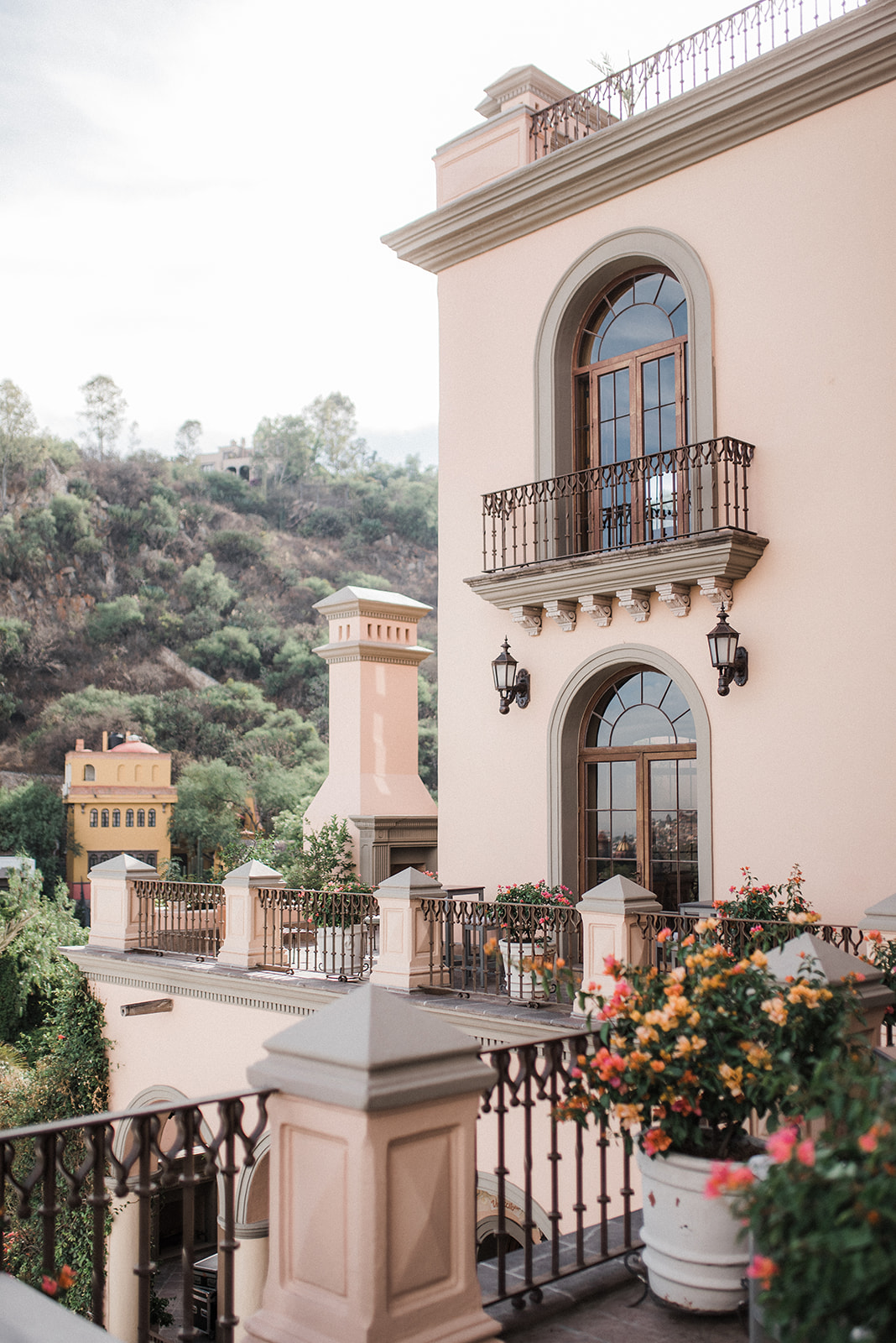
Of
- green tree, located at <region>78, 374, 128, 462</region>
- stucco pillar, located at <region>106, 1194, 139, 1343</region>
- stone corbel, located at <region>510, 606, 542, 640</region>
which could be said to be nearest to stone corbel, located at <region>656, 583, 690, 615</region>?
stone corbel, located at <region>510, 606, 542, 640</region>

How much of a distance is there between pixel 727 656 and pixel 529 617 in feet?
8.25

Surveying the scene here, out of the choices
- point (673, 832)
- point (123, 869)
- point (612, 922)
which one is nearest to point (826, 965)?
point (612, 922)

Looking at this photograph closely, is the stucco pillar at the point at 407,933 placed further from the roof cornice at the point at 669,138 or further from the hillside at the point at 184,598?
the hillside at the point at 184,598

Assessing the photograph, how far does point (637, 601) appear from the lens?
36.0 feet

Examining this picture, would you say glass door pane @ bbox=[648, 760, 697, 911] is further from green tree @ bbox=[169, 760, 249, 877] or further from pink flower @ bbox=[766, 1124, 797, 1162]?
green tree @ bbox=[169, 760, 249, 877]

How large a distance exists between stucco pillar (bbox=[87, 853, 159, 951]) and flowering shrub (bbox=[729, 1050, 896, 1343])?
12.1 meters

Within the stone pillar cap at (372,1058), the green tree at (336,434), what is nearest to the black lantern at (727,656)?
the stone pillar cap at (372,1058)

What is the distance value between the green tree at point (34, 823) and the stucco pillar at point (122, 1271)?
24702 mm

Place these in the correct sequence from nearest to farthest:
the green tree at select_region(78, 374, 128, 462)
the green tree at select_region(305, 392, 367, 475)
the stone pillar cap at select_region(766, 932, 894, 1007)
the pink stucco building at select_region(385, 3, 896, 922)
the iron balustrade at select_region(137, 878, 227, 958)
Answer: the stone pillar cap at select_region(766, 932, 894, 1007), the pink stucco building at select_region(385, 3, 896, 922), the iron balustrade at select_region(137, 878, 227, 958), the green tree at select_region(78, 374, 128, 462), the green tree at select_region(305, 392, 367, 475)

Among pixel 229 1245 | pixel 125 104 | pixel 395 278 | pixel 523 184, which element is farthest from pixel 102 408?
pixel 229 1245

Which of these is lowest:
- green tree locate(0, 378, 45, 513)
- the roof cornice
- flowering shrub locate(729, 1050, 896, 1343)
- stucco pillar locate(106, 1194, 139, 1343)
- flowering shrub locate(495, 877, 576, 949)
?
stucco pillar locate(106, 1194, 139, 1343)

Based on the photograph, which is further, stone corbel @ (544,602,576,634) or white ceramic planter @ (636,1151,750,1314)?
stone corbel @ (544,602,576,634)

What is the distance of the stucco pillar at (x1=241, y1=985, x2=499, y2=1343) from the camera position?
3111mm

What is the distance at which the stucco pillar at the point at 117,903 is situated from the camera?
1362 centimetres
